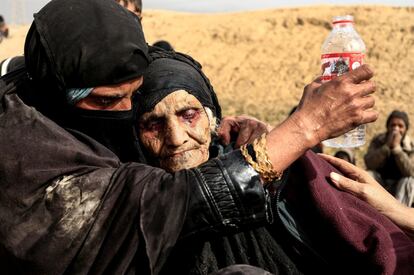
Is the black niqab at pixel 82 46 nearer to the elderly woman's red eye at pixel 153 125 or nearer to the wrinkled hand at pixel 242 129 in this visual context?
the elderly woman's red eye at pixel 153 125

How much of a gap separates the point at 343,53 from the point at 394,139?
22.7 ft

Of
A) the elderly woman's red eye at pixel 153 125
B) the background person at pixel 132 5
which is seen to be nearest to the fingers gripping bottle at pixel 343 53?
the elderly woman's red eye at pixel 153 125

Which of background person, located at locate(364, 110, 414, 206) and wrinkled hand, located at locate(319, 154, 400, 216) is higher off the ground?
wrinkled hand, located at locate(319, 154, 400, 216)

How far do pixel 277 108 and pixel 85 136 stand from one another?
22.8 meters

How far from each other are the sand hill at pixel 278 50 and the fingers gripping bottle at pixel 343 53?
1957 cm

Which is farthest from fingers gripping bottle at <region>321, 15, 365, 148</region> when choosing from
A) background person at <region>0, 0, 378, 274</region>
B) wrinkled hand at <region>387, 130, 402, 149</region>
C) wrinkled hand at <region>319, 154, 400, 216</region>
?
wrinkled hand at <region>387, 130, 402, 149</region>

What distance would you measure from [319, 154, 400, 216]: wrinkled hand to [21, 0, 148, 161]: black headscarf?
3.29ft

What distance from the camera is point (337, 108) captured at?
228cm

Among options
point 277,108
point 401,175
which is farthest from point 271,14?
point 401,175

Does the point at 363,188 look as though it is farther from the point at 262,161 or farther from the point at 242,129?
the point at 262,161

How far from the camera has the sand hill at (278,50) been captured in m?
25.6

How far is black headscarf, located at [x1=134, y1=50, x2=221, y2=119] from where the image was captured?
305cm

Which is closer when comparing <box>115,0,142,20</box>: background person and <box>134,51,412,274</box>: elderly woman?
<box>134,51,412,274</box>: elderly woman

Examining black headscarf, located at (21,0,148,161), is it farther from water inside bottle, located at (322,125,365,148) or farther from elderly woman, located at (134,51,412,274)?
water inside bottle, located at (322,125,365,148)
